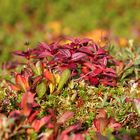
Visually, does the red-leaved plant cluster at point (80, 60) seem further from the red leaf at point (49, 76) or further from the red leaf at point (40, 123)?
the red leaf at point (40, 123)

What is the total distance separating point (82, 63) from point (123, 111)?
1.81 ft

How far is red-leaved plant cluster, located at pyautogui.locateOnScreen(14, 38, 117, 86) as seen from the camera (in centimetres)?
317

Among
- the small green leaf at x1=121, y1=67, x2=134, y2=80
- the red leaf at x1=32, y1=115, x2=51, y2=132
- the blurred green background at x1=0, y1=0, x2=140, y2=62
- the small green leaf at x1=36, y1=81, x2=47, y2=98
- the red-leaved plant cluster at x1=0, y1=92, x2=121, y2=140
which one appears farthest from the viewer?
the blurred green background at x1=0, y1=0, x2=140, y2=62

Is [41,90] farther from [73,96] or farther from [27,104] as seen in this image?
[27,104]

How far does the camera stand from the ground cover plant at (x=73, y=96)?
2.54 metres

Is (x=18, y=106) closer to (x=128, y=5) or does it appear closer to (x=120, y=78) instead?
(x=120, y=78)

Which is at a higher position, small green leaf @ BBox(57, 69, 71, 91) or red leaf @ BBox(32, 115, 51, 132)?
small green leaf @ BBox(57, 69, 71, 91)

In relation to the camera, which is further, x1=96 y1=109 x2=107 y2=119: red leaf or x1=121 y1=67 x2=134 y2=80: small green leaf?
x1=121 y1=67 x2=134 y2=80: small green leaf

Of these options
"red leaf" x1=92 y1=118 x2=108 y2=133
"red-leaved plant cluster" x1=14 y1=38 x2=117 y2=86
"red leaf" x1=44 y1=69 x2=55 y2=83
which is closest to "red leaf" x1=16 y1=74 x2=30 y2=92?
"red leaf" x1=44 y1=69 x2=55 y2=83

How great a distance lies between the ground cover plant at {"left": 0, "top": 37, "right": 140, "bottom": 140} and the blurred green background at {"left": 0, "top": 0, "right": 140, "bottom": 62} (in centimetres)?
571

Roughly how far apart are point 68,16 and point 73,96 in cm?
697

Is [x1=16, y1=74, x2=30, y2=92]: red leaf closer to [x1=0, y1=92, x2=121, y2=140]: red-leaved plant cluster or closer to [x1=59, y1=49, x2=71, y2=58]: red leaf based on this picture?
[x1=0, y1=92, x2=121, y2=140]: red-leaved plant cluster

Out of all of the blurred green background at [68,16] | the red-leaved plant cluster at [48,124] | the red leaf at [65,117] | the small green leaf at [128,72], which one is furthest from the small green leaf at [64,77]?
the blurred green background at [68,16]

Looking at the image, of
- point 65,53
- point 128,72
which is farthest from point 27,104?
point 128,72
